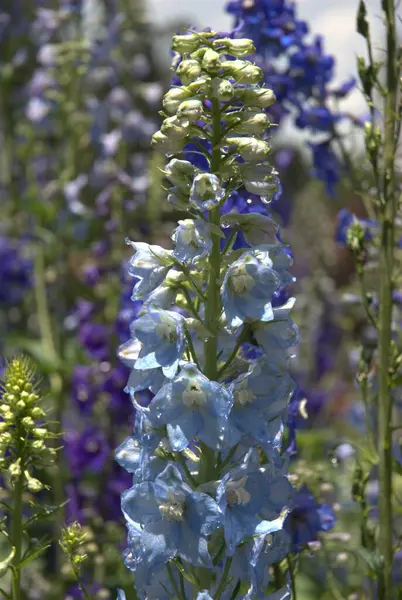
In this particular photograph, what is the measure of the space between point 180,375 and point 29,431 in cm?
47

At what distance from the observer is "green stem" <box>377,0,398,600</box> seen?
2.98 m

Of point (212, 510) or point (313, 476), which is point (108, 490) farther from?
point (212, 510)

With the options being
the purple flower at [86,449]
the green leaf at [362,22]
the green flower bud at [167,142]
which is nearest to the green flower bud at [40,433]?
the green flower bud at [167,142]

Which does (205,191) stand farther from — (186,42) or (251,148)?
(186,42)

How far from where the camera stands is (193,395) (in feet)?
6.41

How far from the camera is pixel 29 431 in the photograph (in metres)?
2.23

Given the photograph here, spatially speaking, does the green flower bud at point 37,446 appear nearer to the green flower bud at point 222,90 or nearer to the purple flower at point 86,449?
the green flower bud at point 222,90

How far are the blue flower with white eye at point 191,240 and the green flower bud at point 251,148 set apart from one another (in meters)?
0.17

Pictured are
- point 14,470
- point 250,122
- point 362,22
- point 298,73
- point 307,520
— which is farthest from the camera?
point 298,73

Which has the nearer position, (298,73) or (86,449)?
(298,73)

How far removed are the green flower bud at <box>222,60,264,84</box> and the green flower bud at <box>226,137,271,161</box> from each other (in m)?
0.13

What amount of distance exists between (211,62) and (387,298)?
4.22 ft

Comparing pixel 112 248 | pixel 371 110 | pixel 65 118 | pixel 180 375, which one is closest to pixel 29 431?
pixel 180 375

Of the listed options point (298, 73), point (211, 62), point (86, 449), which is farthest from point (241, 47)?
point (86, 449)
